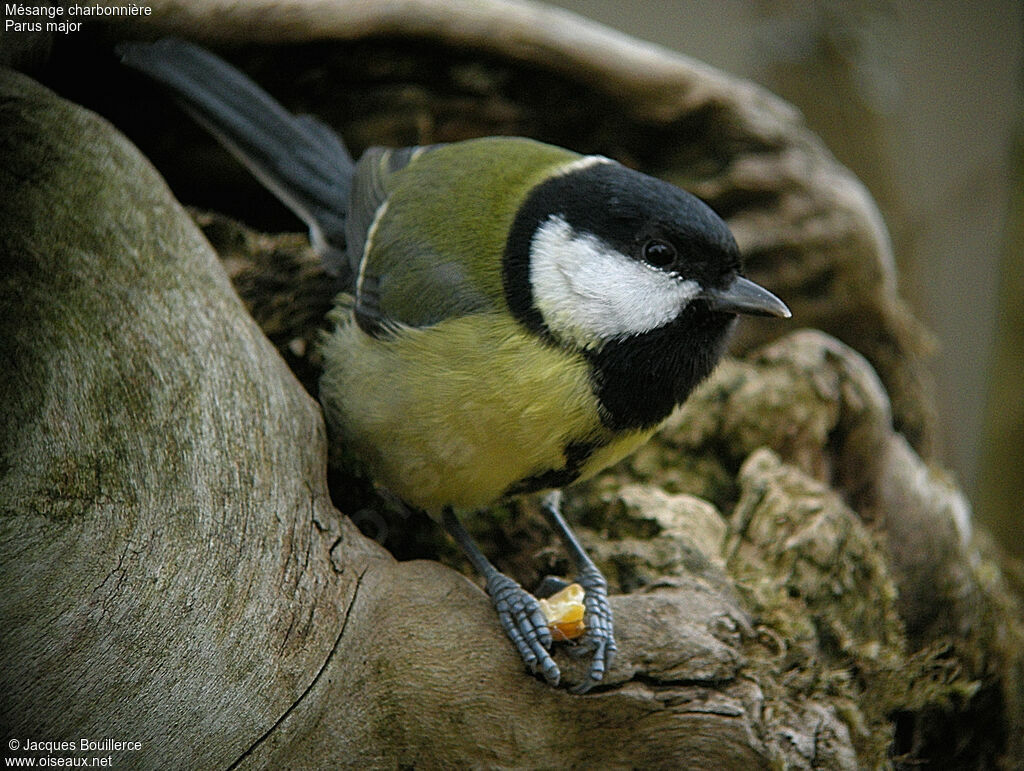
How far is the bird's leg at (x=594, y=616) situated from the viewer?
1381 mm

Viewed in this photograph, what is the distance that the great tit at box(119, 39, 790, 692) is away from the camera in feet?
4.74

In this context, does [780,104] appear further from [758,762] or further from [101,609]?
[101,609]

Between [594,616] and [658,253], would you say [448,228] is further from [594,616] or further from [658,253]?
[594,616]

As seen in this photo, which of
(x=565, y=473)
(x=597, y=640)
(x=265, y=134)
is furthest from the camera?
(x=265, y=134)

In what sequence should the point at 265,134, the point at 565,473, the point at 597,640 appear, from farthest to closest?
the point at 265,134
the point at 565,473
the point at 597,640

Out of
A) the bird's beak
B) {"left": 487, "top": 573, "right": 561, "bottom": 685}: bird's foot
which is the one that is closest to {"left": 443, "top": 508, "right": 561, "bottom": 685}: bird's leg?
{"left": 487, "top": 573, "right": 561, "bottom": 685}: bird's foot

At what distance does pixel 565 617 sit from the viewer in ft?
4.72

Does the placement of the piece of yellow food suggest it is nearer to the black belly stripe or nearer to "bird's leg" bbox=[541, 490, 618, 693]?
"bird's leg" bbox=[541, 490, 618, 693]

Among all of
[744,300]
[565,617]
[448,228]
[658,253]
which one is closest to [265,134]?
[448,228]

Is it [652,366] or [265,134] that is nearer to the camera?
[652,366]

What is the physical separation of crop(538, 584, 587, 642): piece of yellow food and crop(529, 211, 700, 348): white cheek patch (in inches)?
17.7

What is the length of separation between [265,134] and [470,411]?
850mm

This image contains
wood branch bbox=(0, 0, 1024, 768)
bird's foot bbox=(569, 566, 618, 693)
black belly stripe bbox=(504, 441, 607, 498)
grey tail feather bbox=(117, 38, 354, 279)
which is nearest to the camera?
wood branch bbox=(0, 0, 1024, 768)

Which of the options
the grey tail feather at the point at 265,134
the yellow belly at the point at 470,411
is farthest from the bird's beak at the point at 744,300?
the grey tail feather at the point at 265,134
